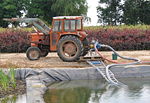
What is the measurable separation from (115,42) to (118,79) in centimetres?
745

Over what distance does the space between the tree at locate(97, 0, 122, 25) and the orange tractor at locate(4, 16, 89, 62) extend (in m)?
39.3

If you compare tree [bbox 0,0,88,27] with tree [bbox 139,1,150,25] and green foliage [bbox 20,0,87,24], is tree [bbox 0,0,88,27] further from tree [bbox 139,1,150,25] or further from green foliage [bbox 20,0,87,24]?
tree [bbox 139,1,150,25]

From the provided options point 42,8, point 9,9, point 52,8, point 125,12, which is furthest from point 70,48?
point 125,12

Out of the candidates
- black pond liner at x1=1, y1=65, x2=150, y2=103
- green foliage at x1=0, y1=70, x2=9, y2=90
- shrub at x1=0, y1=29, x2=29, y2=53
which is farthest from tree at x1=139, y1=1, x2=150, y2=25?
green foliage at x1=0, y1=70, x2=9, y2=90

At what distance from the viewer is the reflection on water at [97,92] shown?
337 inches

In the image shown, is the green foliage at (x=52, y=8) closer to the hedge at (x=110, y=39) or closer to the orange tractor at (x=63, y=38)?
the hedge at (x=110, y=39)

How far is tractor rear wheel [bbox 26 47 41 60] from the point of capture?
44.8 ft

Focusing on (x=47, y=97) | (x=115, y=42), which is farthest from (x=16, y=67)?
(x=115, y=42)

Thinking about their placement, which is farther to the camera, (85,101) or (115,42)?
(115,42)

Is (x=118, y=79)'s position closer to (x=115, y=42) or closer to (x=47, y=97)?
(x=47, y=97)

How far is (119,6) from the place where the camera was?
5319cm

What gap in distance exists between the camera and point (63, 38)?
12.9 m

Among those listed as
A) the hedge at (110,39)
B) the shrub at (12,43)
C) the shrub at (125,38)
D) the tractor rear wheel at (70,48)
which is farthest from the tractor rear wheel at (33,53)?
the shrub at (125,38)

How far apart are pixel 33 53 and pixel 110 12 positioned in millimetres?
40515
